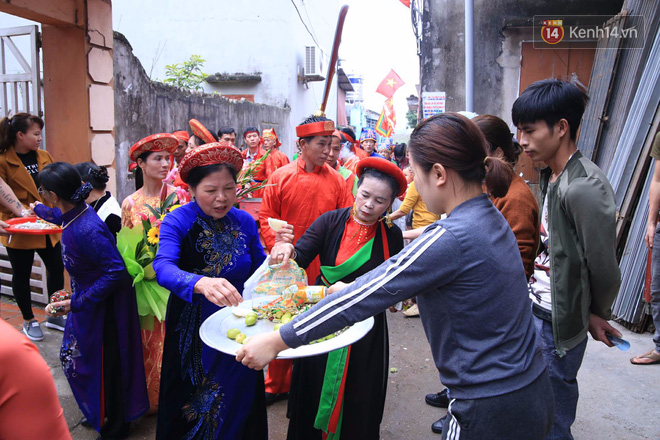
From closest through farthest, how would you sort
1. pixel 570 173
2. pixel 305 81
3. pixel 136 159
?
pixel 570 173 < pixel 136 159 < pixel 305 81

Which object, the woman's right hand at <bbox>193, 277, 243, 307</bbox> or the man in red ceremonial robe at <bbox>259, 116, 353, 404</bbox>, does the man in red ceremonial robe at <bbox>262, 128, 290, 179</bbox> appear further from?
the woman's right hand at <bbox>193, 277, 243, 307</bbox>

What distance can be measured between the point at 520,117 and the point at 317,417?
5.83ft

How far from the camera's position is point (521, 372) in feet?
4.60

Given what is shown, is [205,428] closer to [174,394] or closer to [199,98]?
[174,394]

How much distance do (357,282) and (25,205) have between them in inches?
171

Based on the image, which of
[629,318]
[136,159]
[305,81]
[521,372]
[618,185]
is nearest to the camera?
[521,372]

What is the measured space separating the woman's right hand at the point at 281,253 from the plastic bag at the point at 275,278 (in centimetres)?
3

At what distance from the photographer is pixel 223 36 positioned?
43.6 feet

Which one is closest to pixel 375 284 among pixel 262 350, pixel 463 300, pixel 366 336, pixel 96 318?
pixel 463 300

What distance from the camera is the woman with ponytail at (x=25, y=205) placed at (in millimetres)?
4113

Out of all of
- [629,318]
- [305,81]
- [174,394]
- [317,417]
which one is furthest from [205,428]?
[305,81]

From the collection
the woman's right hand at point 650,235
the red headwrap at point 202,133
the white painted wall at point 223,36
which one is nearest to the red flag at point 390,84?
the white painted wall at point 223,36

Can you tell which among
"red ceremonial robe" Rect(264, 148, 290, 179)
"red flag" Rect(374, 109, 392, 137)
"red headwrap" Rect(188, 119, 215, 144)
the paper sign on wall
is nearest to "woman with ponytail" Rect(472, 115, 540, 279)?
"red headwrap" Rect(188, 119, 215, 144)

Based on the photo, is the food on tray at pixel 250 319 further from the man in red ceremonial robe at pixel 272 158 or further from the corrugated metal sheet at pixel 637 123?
the man in red ceremonial robe at pixel 272 158
